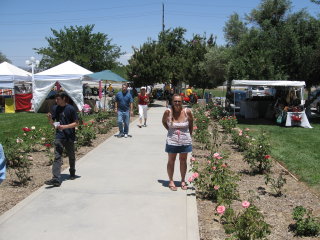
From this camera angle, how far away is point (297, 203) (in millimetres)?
5535

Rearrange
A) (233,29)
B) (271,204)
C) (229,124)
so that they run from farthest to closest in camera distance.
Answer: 1. (233,29)
2. (229,124)
3. (271,204)

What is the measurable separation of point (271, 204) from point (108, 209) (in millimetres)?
2365

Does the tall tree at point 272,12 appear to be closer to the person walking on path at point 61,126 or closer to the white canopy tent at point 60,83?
the white canopy tent at point 60,83

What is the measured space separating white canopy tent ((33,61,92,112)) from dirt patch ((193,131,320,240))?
1394cm

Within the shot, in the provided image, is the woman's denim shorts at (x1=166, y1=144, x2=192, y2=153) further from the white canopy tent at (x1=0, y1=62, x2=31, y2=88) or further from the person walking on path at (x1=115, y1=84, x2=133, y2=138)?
the white canopy tent at (x1=0, y1=62, x2=31, y2=88)

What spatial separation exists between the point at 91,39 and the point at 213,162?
111 feet

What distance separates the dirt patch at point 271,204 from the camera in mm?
4462

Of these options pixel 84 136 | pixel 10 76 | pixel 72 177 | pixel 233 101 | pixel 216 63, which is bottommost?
pixel 72 177

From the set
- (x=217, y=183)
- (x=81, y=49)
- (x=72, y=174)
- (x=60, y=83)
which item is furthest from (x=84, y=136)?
(x=81, y=49)

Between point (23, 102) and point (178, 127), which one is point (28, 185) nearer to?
point (178, 127)

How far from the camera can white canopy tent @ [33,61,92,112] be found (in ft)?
65.6

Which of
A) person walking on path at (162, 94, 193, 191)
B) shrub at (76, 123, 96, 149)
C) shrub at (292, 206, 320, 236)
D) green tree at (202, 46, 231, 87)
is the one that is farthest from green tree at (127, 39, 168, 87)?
shrub at (292, 206, 320, 236)

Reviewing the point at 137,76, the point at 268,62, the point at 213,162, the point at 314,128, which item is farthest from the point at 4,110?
the point at 213,162

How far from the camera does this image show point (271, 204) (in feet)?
18.0
